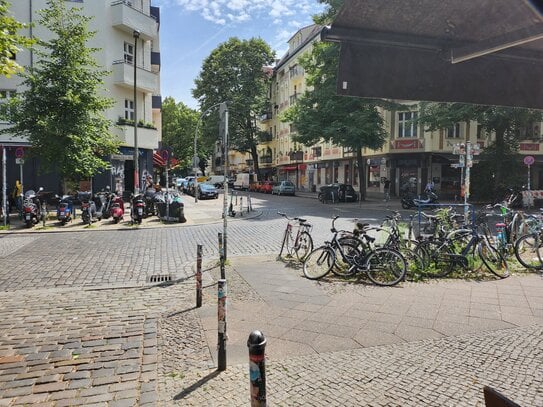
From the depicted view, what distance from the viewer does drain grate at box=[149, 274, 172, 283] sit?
26.2 ft

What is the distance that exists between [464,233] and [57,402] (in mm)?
7477

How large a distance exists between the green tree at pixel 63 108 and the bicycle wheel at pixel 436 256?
1380 centimetres

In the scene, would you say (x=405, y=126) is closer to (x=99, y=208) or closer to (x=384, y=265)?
(x=99, y=208)

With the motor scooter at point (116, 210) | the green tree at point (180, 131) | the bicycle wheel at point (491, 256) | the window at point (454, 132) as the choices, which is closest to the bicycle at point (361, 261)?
the bicycle wheel at point (491, 256)

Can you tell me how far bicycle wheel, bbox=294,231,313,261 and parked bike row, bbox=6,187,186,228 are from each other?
29.5 feet

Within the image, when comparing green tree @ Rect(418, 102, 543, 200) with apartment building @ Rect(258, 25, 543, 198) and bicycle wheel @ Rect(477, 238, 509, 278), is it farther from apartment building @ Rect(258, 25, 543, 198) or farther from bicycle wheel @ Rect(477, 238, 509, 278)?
bicycle wheel @ Rect(477, 238, 509, 278)

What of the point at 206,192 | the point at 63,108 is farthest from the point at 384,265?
the point at 206,192

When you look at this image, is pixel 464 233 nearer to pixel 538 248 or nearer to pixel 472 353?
pixel 538 248

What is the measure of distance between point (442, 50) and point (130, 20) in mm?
27325

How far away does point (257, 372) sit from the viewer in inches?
106

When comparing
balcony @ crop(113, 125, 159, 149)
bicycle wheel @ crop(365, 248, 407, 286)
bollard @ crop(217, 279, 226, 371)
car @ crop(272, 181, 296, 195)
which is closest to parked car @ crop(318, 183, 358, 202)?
car @ crop(272, 181, 296, 195)

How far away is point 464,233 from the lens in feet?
27.5

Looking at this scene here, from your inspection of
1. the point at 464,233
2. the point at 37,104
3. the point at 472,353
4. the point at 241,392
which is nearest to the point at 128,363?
the point at 241,392

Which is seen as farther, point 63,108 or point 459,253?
point 63,108
